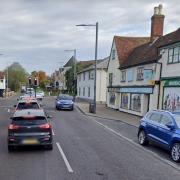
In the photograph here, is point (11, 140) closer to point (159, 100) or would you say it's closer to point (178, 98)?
point (178, 98)

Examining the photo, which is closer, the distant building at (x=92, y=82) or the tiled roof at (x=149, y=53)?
the tiled roof at (x=149, y=53)

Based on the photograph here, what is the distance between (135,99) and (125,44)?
35.0ft

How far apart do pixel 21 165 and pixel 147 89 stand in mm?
19132

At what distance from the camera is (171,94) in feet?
77.7

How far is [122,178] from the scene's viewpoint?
898cm

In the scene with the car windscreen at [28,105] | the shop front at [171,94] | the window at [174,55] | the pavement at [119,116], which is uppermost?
the window at [174,55]

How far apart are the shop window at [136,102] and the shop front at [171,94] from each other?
491 centimetres

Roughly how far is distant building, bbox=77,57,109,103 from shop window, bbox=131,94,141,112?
2091 centimetres

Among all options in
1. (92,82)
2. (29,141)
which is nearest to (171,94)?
(29,141)

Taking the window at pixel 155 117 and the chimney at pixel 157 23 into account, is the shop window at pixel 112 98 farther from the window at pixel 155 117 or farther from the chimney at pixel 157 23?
the window at pixel 155 117

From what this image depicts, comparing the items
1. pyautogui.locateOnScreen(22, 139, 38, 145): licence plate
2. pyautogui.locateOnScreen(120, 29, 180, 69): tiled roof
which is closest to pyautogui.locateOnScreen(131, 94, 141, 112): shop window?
pyautogui.locateOnScreen(120, 29, 180, 69): tiled roof

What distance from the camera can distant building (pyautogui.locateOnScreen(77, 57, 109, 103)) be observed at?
53.1 meters

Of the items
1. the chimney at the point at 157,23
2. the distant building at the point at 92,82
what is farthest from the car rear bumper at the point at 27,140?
the distant building at the point at 92,82

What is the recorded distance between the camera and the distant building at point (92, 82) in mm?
53062
